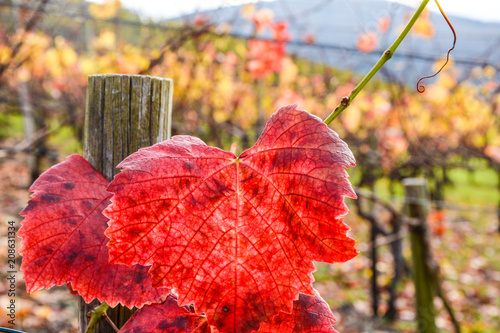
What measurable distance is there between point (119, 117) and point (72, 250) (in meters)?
0.31

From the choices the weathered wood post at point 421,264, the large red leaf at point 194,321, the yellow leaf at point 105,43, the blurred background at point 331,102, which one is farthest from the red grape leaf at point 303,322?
the yellow leaf at point 105,43

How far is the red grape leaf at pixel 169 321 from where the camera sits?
0.59 metres

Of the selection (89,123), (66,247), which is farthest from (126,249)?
(89,123)

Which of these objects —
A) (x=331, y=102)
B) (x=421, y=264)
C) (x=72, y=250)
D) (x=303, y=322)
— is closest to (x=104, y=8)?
(x=331, y=102)

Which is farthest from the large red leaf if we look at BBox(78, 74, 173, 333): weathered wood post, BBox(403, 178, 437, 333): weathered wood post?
BBox(403, 178, 437, 333): weathered wood post

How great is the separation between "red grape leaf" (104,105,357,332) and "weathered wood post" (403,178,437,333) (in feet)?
7.99

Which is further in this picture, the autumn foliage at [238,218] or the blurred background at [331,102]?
the blurred background at [331,102]

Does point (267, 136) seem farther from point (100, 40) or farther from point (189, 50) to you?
point (100, 40)

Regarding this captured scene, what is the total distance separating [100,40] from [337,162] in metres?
7.43

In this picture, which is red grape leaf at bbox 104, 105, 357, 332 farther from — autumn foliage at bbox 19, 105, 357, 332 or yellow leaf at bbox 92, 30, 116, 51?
yellow leaf at bbox 92, 30, 116, 51

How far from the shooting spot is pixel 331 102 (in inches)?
246

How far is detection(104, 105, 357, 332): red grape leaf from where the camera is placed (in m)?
0.48

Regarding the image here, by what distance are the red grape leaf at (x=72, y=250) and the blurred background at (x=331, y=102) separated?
275 centimetres

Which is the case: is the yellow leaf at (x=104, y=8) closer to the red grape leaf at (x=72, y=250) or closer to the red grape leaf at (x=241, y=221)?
the red grape leaf at (x=72, y=250)
